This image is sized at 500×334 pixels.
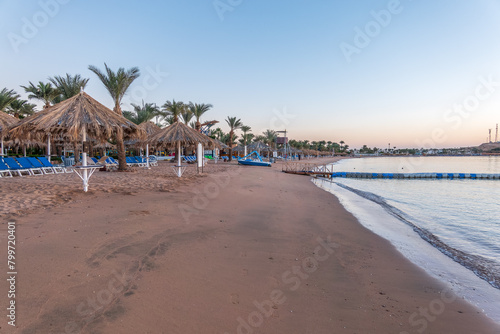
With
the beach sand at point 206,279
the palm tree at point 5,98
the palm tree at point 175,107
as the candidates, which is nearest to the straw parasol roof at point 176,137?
the beach sand at point 206,279

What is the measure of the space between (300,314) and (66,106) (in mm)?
9317

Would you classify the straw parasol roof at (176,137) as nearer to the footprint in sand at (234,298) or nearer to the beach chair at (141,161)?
the beach chair at (141,161)

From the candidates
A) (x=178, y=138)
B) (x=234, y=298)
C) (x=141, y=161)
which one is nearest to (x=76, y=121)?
(x=178, y=138)

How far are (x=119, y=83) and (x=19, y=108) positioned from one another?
79.6 ft

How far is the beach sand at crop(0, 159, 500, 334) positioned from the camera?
8.41ft

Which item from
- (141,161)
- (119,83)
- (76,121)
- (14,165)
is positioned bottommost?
(141,161)

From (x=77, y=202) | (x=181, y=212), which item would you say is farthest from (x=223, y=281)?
(x=77, y=202)

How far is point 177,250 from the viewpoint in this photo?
4211mm

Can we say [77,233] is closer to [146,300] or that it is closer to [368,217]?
[146,300]

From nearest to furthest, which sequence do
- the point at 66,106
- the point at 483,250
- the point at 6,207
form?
the point at 6,207
the point at 483,250
the point at 66,106

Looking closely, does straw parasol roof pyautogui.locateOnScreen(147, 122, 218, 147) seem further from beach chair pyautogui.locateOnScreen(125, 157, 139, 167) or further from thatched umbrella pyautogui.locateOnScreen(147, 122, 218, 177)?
beach chair pyautogui.locateOnScreen(125, 157, 139, 167)

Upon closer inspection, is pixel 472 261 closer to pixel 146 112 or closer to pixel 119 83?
pixel 119 83

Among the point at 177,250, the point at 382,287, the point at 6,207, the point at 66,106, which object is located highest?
the point at 66,106

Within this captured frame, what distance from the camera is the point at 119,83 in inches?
705
